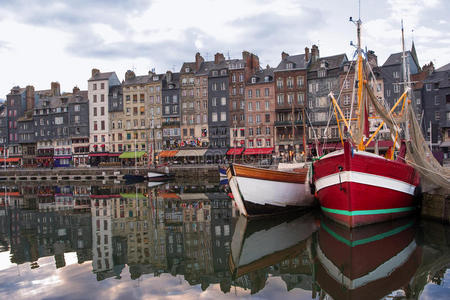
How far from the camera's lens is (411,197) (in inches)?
815

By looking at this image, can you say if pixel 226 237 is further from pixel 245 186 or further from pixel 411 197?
pixel 411 197

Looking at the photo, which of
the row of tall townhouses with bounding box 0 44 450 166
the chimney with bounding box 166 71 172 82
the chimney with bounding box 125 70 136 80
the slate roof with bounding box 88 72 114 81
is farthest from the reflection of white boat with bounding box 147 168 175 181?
the slate roof with bounding box 88 72 114 81

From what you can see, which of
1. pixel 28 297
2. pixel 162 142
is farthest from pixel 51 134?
pixel 28 297

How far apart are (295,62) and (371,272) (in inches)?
2236

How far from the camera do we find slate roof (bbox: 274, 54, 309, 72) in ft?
214

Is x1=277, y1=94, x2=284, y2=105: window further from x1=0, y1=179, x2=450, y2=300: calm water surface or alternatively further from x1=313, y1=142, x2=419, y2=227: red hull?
x1=313, y1=142, x2=419, y2=227: red hull

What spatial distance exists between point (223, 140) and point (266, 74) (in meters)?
13.5

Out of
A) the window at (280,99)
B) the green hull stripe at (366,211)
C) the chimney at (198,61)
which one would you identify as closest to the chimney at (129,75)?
the chimney at (198,61)

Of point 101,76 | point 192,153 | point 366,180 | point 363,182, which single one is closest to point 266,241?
point 363,182

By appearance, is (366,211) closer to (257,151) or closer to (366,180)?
(366,180)

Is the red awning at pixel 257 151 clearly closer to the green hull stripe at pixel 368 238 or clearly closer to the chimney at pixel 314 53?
the chimney at pixel 314 53

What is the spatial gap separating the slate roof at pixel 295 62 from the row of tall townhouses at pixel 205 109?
19 cm

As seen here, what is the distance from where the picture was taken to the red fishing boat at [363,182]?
1773 centimetres

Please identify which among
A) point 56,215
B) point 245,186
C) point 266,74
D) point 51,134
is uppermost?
point 266,74
